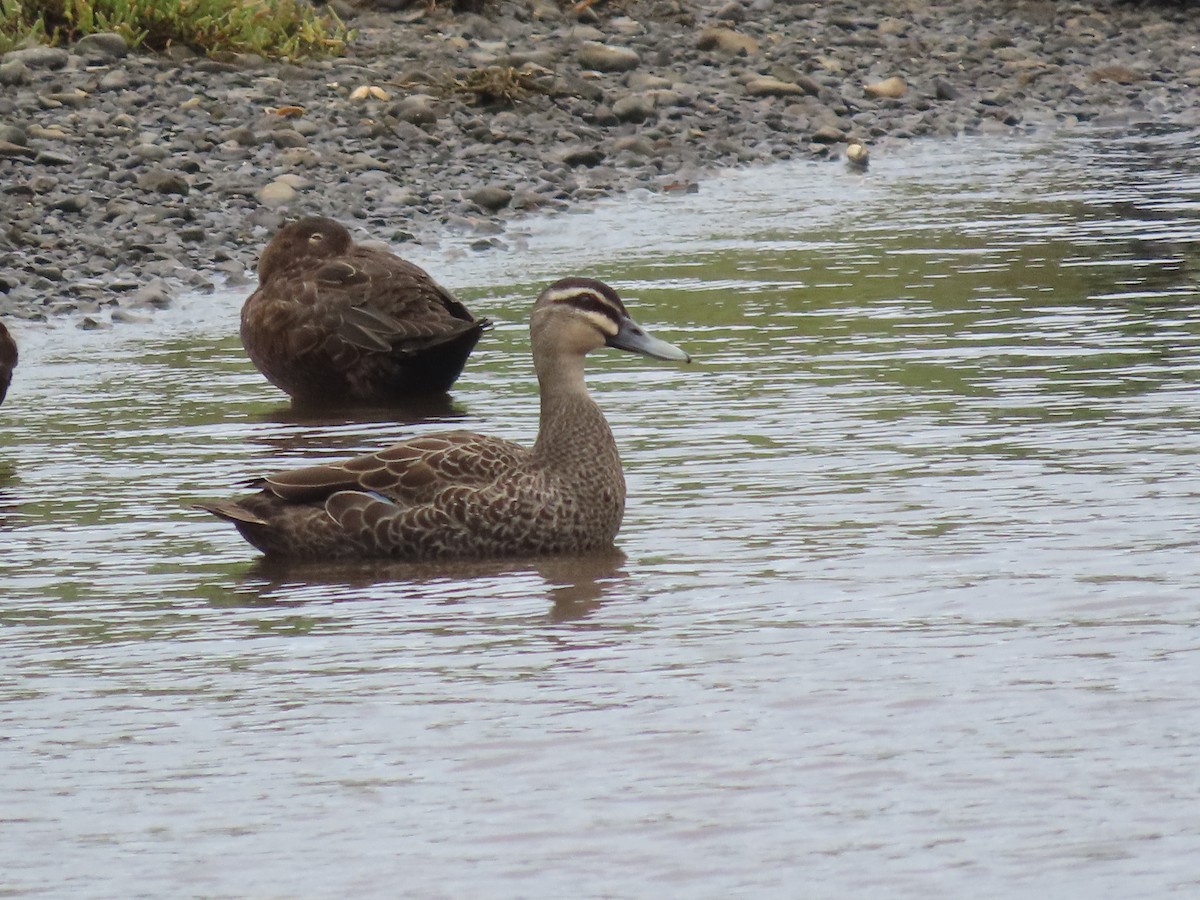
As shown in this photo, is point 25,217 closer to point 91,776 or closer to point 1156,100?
point 91,776

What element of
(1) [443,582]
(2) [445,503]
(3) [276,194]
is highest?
(3) [276,194]

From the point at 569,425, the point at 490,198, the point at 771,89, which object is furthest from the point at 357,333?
the point at 771,89

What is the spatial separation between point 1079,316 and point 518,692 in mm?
7107

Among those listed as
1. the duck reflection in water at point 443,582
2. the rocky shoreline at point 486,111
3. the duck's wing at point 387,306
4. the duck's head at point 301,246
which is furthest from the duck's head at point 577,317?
the rocky shoreline at point 486,111

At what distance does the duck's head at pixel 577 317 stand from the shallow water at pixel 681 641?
646 millimetres

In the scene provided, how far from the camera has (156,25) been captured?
67.8 feet

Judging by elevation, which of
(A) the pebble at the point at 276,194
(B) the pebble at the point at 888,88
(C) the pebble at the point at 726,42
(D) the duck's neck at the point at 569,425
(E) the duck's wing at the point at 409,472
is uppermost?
(C) the pebble at the point at 726,42

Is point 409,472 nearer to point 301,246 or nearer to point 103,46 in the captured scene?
point 301,246

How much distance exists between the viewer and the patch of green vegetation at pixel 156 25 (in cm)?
Result: 2053

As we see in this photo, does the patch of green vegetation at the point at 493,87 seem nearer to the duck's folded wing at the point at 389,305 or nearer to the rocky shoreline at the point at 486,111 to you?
the rocky shoreline at the point at 486,111

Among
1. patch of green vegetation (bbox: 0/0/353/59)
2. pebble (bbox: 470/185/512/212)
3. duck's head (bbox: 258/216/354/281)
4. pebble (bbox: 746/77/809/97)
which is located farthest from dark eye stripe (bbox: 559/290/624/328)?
pebble (bbox: 746/77/809/97)

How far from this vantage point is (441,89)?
2062cm

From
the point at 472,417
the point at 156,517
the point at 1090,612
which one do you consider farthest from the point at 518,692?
the point at 472,417

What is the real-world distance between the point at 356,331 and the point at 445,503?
3804 millimetres
